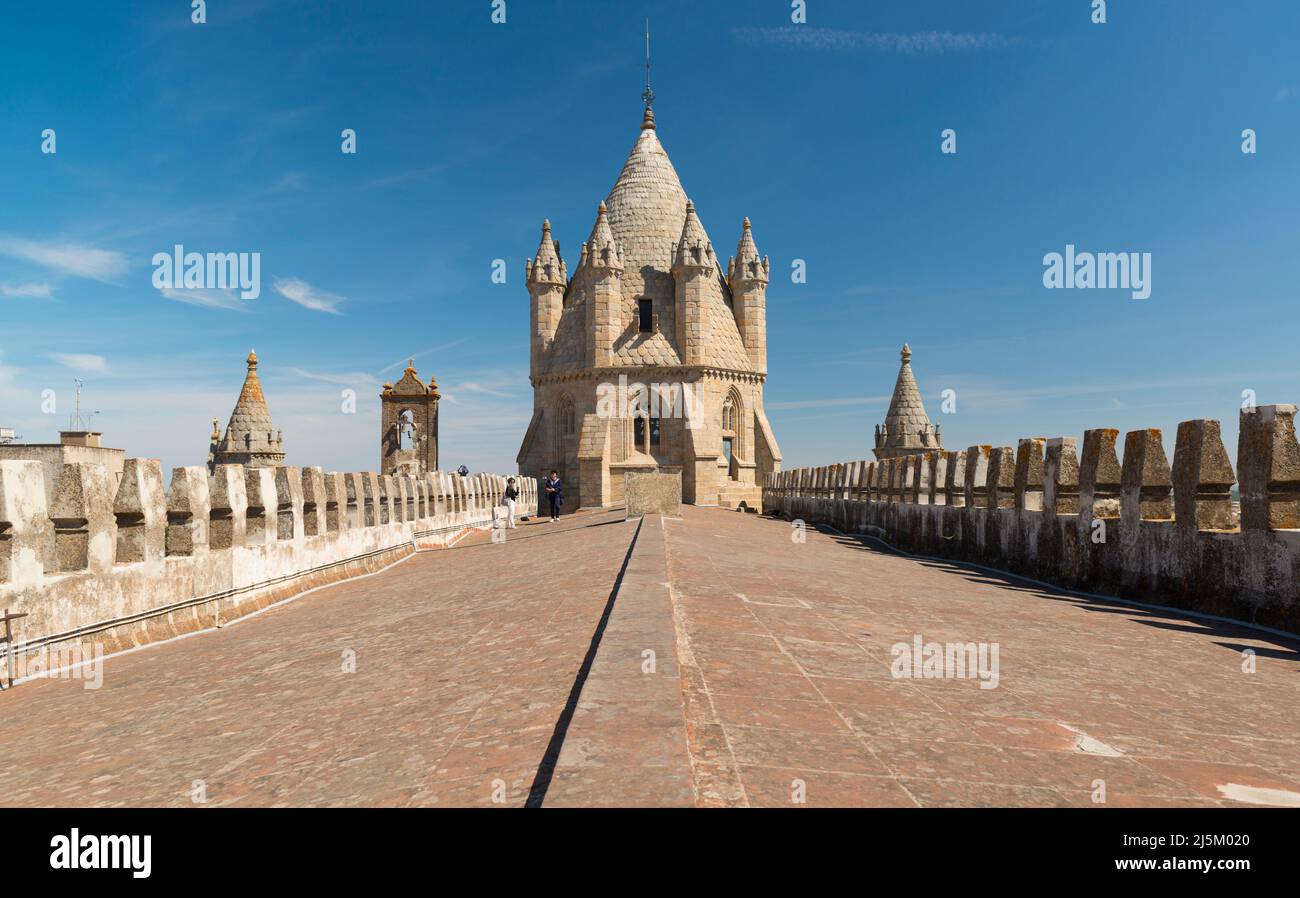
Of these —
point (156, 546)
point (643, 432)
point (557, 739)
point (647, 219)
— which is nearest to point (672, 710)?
point (557, 739)

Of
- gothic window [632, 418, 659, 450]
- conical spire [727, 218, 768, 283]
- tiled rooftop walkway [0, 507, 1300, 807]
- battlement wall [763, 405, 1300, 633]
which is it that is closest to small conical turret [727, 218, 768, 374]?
conical spire [727, 218, 768, 283]

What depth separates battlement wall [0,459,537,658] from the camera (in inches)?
259

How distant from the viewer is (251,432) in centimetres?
4419

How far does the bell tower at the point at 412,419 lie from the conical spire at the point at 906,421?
22.7 m

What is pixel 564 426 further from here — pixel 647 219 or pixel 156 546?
pixel 156 546

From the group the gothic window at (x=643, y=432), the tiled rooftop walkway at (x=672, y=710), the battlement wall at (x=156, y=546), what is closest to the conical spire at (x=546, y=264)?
the gothic window at (x=643, y=432)

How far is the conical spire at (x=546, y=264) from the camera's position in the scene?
3888cm

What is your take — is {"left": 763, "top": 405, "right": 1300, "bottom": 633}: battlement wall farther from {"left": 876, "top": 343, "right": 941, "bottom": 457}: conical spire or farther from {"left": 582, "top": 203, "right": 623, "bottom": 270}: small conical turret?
{"left": 876, "top": 343, "right": 941, "bottom": 457}: conical spire

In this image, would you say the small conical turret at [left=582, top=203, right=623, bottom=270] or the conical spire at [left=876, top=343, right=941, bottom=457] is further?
the conical spire at [left=876, top=343, right=941, bottom=457]

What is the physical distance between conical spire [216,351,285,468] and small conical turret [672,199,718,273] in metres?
23.7

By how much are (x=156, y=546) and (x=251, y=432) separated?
130 ft

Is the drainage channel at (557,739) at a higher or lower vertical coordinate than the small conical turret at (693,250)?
lower

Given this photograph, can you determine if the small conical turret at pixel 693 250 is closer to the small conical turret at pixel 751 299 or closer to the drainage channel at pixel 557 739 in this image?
the small conical turret at pixel 751 299
